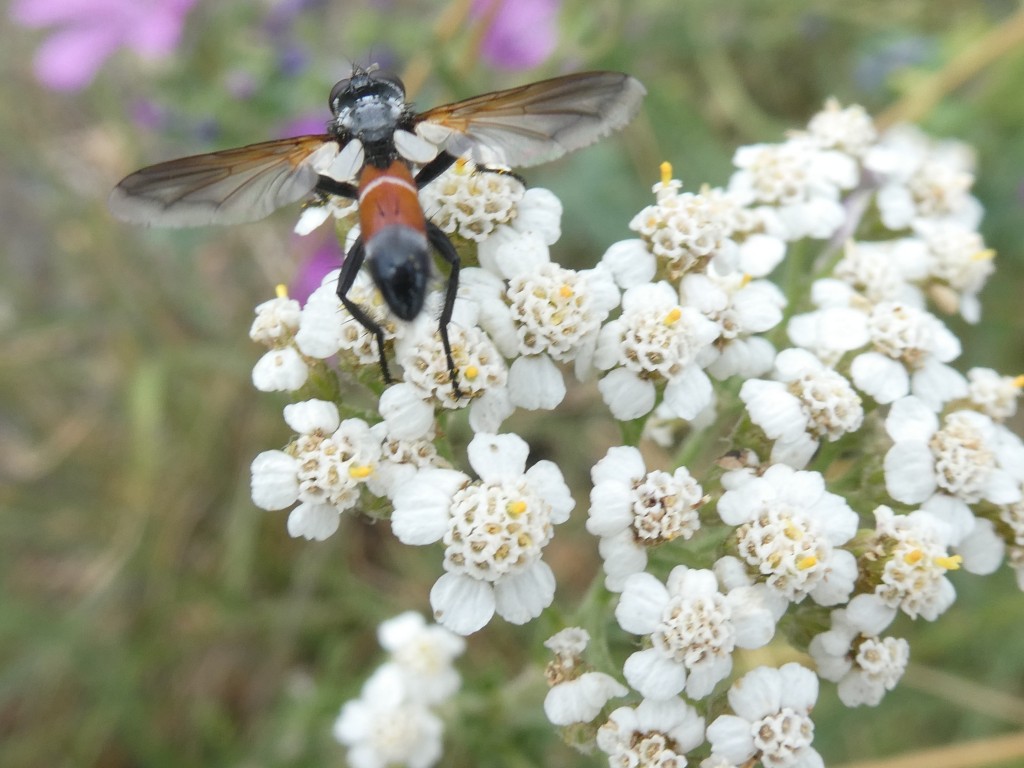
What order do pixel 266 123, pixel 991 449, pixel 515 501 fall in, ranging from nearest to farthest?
pixel 515 501
pixel 991 449
pixel 266 123

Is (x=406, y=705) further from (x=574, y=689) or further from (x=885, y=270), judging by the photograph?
(x=885, y=270)

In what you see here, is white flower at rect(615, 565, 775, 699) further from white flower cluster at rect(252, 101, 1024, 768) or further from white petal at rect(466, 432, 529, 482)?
white petal at rect(466, 432, 529, 482)

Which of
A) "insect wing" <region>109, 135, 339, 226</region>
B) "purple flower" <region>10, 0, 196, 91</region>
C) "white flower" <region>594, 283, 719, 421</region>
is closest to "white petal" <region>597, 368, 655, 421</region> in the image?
"white flower" <region>594, 283, 719, 421</region>

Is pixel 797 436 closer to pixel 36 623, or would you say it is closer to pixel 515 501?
pixel 515 501


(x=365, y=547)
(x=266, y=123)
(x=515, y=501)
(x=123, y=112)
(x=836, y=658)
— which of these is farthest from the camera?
(x=123, y=112)

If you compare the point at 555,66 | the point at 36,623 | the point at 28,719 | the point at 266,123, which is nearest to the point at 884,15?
the point at 555,66

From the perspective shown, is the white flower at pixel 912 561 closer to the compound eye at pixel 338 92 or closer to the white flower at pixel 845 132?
the white flower at pixel 845 132
